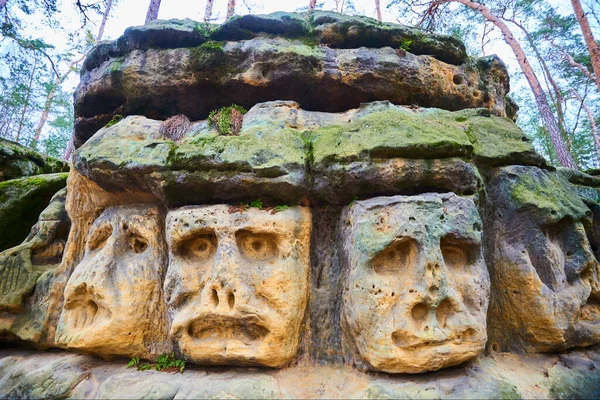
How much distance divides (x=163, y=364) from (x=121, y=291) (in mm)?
946

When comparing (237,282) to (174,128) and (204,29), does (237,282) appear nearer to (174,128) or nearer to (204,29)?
(174,128)

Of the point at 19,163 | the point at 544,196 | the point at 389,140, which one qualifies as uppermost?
the point at 19,163

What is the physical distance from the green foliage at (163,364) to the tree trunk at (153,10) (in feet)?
30.8

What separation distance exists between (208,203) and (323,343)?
2081 mm

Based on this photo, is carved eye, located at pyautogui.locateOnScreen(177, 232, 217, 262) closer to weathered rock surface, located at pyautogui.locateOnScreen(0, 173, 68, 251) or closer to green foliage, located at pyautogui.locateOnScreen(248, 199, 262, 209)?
green foliage, located at pyautogui.locateOnScreen(248, 199, 262, 209)

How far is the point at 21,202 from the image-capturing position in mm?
5191

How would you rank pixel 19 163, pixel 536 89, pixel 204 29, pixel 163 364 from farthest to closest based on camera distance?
pixel 536 89 < pixel 19 163 < pixel 204 29 < pixel 163 364

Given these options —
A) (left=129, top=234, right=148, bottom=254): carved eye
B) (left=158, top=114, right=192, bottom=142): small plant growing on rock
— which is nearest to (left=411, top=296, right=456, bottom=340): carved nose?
(left=129, top=234, right=148, bottom=254): carved eye

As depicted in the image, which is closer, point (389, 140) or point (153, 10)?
point (389, 140)

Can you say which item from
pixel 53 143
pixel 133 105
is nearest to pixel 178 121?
pixel 133 105

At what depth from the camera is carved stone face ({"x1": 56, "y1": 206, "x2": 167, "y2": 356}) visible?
349cm

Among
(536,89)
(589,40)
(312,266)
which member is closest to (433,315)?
(312,266)

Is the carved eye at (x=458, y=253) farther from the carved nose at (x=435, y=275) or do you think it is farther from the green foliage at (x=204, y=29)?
the green foliage at (x=204, y=29)

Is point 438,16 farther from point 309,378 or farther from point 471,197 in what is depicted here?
point 309,378
